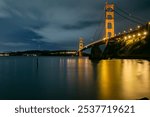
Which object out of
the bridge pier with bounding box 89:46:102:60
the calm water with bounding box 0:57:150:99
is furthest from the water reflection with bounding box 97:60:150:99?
the bridge pier with bounding box 89:46:102:60

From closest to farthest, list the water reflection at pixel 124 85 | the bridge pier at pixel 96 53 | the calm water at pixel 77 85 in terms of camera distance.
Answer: the water reflection at pixel 124 85
the calm water at pixel 77 85
the bridge pier at pixel 96 53

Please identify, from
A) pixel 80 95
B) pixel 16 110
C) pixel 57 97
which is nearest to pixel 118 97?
pixel 80 95

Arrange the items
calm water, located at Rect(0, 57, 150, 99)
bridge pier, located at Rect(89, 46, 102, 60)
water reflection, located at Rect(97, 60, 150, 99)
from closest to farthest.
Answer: water reflection, located at Rect(97, 60, 150, 99) → calm water, located at Rect(0, 57, 150, 99) → bridge pier, located at Rect(89, 46, 102, 60)

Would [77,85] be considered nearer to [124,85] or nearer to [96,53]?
[124,85]

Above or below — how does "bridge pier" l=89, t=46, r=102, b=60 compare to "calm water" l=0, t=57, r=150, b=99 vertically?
above

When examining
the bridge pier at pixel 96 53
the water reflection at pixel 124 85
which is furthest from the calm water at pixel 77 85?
the bridge pier at pixel 96 53

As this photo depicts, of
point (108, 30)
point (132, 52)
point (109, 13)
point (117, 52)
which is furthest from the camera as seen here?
point (109, 13)

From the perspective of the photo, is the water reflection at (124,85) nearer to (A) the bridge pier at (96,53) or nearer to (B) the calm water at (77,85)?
(B) the calm water at (77,85)

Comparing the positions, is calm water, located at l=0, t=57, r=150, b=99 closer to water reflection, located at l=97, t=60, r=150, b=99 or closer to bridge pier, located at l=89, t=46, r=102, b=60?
water reflection, located at l=97, t=60, r=150, b=99

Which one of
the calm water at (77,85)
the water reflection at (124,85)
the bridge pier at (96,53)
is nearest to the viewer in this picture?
the water reflection at (124,85)

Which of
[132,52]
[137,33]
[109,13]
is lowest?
[132,52]

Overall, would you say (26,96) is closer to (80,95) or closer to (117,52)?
(80,95)
